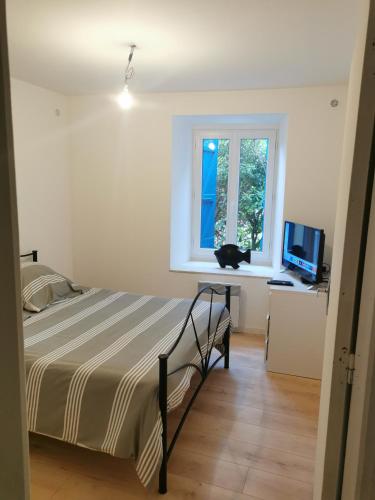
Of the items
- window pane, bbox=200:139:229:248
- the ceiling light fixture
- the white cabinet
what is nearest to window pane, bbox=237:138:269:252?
window pane, bbox=200:139:229:248

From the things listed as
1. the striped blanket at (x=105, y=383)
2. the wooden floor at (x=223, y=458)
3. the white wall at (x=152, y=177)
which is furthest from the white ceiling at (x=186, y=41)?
the wooden floor at (x=223, y=458)

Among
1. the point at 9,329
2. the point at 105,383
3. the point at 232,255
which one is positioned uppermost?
the point at 9,329

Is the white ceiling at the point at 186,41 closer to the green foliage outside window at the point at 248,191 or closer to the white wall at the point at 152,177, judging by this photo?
the white wall at the point at 152,177

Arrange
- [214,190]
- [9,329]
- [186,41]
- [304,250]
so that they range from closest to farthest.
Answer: [9,329] → [186,41] → [304,250] → [214,190]

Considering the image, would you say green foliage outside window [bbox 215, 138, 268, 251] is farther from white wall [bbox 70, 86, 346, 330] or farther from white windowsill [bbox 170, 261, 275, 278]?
white wall [bbox 70, 86, 346, 330]

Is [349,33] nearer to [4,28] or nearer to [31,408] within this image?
[4,28]

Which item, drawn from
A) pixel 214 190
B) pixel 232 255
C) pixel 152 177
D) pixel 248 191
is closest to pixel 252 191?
pixel 248 191

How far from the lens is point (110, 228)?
4336 mm

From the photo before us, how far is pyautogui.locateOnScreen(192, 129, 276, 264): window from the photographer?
441 cm

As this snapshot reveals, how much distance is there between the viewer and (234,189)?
176 inches

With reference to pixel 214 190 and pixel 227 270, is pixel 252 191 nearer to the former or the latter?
pixel 214 190

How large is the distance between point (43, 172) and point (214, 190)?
1958mm

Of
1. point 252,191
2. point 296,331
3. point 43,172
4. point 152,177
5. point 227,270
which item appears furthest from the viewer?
point 252,191

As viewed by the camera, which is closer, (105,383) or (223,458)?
(105,383)
